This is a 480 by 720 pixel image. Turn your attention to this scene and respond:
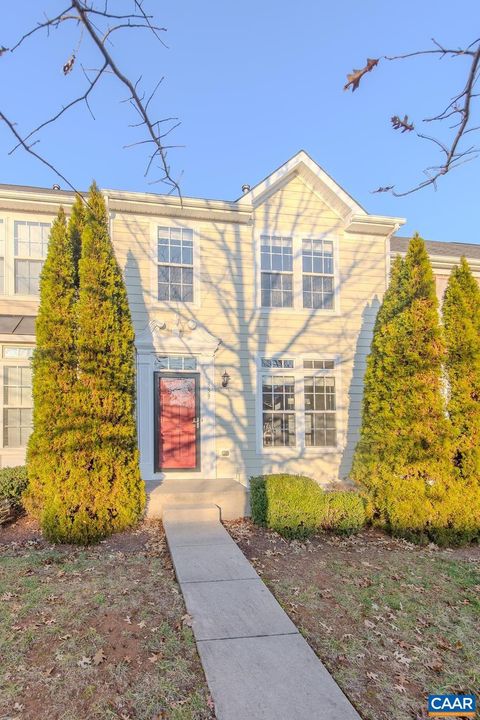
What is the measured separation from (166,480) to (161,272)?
153 inches

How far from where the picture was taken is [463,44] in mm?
1729

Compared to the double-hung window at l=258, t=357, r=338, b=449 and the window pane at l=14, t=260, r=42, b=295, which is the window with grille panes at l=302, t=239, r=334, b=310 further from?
the window pane at l=14, t=260, r=42, b=295

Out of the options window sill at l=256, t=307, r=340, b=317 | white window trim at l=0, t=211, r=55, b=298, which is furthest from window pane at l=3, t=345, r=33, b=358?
window sill at l=256, t=307, r=340, b=317

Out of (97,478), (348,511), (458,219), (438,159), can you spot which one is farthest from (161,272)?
(438,159)

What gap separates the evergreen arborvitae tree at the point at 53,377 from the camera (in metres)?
5.95

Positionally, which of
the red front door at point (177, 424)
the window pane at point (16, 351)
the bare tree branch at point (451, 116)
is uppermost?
the bare tree branch at point (451, 116)

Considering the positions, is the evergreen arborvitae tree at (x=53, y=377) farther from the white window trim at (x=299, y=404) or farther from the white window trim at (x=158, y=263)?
the white window trim at (x=299, y=404)

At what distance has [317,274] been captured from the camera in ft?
32.0

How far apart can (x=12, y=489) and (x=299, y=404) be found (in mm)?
5287

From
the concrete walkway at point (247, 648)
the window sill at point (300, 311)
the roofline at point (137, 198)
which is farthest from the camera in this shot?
the window sill at point (300, 311)

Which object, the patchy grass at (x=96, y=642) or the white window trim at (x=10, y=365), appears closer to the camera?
the patchy grass at (x=96, y=642)

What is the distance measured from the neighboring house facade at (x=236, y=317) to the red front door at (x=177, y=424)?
0.06 ft

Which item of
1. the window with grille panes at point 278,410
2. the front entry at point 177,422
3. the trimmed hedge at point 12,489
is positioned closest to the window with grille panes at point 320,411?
the window with grille panes at point 278,410

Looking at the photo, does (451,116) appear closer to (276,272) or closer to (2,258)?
(276,272)
